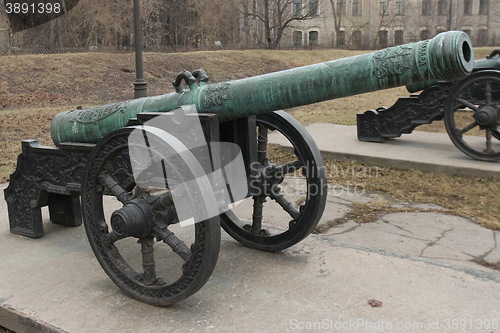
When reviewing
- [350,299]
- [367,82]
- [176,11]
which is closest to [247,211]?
[350,299]

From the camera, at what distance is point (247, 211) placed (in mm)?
4535

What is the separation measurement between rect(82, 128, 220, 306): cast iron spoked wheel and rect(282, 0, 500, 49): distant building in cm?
3606

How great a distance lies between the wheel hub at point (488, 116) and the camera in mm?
5680

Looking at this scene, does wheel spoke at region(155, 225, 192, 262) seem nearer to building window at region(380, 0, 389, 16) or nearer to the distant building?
the distant building

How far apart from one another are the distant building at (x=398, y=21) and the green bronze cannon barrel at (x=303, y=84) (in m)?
35.6

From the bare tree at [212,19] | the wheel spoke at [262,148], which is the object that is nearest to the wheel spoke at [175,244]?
the wheel spoke at [262,148]

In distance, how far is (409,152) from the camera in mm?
6234

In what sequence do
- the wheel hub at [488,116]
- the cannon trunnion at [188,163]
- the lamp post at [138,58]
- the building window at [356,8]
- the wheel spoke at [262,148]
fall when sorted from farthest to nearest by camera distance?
the building window at [356,8]
the lamp post at [138,58]
the wheel hub at [488,116]
the wheel spoke at [262,148]
the cannon trunnion at [188,163]

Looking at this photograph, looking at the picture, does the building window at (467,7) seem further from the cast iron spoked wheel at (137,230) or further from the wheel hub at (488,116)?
the cast iron spoked wheel at (137,230)

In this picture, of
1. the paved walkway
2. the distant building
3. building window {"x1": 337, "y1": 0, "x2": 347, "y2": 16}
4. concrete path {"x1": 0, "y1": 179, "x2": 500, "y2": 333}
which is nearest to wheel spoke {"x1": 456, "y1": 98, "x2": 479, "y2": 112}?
the paved walkway

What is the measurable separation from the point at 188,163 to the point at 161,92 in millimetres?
12049

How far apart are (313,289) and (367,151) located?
381cm

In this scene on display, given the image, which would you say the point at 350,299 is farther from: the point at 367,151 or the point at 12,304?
the point at 367,151

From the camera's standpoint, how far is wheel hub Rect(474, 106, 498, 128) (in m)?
5.68
